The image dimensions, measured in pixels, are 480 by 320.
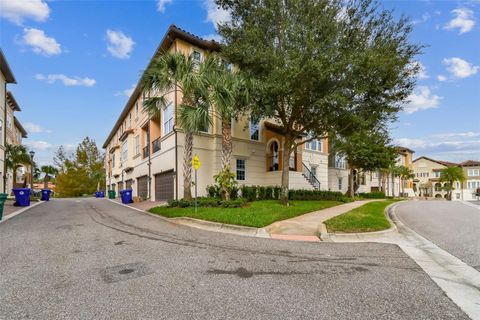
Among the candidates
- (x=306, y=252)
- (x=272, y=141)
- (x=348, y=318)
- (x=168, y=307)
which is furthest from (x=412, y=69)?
(x=168, y=307)

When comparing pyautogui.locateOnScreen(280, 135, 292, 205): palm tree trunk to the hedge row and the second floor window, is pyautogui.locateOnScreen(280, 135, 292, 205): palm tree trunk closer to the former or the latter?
the hedge row

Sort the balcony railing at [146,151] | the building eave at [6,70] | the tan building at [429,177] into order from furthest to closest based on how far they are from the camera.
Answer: the tan building at [429,177], the balcony railing at [146,151], the building eave at [6,70]

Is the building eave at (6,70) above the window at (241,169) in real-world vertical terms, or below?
above

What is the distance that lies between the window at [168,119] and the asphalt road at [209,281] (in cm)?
1284

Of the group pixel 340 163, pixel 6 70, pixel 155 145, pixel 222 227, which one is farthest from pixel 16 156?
pixel 340 163

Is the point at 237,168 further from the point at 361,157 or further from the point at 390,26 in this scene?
the point at 361,157

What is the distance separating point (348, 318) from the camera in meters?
3.67

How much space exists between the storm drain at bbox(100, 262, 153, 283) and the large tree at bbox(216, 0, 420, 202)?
10610mm

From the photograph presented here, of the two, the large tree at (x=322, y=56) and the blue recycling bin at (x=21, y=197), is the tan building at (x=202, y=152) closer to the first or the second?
the large tree at (x=322, y=56)

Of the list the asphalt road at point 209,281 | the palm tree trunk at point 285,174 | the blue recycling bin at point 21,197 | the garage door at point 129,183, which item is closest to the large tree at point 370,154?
the palm tree trunk at point 285,174

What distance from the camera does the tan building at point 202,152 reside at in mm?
18781

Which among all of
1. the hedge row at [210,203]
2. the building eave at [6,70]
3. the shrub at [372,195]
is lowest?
the shrub at [372,195]

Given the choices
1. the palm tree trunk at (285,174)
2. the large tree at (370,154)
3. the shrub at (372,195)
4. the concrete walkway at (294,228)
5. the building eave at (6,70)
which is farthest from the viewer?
the shrub at (372,195)

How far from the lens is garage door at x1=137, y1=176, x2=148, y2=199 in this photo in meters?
25.1
